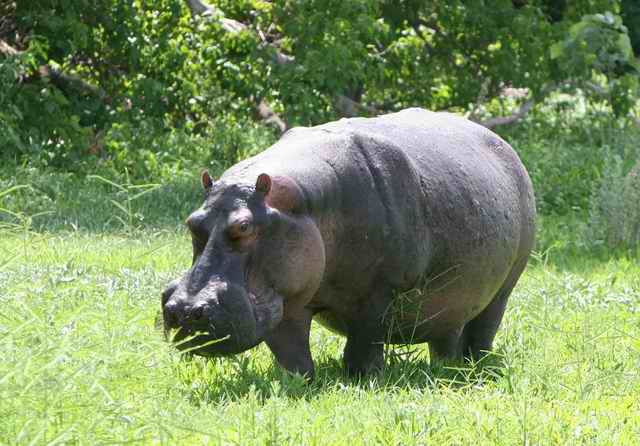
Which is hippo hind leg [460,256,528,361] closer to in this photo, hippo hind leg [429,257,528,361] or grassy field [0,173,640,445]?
hippo hind leg [429,257,528,361]

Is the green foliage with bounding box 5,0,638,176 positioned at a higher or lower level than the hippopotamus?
lower

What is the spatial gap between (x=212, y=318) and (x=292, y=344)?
0.65 metres

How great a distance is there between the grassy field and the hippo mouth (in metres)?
0.12

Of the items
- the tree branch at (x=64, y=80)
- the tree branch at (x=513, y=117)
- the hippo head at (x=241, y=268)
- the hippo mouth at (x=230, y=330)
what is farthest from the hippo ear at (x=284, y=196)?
the tree branch at (x=513, y=117)

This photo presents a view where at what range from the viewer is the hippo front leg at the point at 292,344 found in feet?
16.6

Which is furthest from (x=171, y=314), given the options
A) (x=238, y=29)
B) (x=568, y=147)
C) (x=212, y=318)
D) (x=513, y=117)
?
(x=513, y=117)

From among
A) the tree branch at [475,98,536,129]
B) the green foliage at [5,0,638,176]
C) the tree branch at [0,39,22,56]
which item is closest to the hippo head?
the green foliage at [5,0,638,176]

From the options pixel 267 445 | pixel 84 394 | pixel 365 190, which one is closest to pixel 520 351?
pixel 365 190

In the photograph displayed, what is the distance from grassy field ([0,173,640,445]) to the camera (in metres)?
3.56

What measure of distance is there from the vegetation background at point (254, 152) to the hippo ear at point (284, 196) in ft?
2.13

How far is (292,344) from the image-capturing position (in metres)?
5.09

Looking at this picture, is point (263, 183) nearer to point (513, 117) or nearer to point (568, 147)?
point (568, 147)

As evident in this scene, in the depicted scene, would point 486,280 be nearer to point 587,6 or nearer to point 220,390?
point 220,390

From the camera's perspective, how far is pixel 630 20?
1908 centimetres
